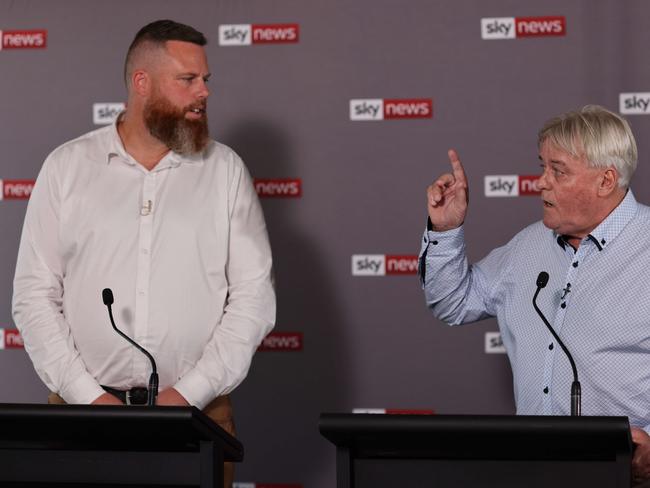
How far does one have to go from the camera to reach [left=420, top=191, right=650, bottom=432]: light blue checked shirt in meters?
2.80

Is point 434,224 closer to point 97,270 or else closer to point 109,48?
point 97,270

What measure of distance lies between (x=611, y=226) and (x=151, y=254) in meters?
1.44

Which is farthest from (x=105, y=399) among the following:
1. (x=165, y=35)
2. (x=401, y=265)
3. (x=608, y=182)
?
(x=401, y=265)

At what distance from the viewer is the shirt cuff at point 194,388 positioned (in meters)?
3.21

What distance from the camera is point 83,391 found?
10.5ft

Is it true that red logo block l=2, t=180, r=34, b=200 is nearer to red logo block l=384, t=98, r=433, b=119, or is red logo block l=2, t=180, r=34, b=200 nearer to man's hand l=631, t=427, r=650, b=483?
red logo block l=384, t=98, r=433, b=119

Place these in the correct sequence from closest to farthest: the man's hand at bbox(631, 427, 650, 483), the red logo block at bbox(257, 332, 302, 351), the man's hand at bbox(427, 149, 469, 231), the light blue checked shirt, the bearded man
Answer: the man's hand at bbox(631, 427, 650, 483) < the light blue checked shirt < the man's hand at bbox(427, 149, 469, 231) < the bearded man < the red logo block at bbox(257, 332, 302, 351)

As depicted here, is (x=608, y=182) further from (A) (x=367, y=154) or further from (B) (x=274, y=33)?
(B) (x=274, y=33)

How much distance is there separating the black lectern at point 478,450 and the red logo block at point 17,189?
2801 millimetres


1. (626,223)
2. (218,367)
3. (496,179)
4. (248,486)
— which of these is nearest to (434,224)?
(626,223)

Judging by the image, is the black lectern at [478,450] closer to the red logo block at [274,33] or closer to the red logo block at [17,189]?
the red logo block at [274,33]

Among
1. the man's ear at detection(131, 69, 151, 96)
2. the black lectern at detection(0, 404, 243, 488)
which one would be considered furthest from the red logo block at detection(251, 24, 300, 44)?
the black lectern at detection(0, 404, 243, 488)

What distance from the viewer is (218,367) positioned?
327cm

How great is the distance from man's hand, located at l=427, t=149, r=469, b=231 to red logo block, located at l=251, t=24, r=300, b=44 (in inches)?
68.1
